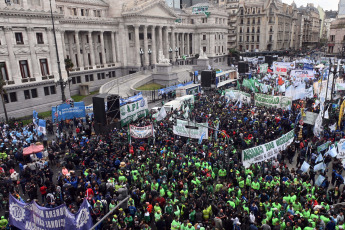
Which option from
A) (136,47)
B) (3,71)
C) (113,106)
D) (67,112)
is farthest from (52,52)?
(113,106)

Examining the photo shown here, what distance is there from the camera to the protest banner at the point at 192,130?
1831 centimetres

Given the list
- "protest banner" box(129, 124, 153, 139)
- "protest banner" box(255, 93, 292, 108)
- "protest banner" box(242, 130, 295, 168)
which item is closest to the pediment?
"protest banner" box(255, 93, 292, 108)

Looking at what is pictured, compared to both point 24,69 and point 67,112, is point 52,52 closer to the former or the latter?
point 24,69

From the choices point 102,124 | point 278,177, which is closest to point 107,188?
point 278,177

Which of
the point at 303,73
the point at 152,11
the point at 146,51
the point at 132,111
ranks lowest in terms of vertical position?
the point at 132,111

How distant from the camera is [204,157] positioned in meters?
17.1

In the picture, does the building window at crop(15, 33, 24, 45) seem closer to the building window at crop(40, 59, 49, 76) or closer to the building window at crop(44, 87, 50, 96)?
the building window at crop(40, 59, 49, 76)

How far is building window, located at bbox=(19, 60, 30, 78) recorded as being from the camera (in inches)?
1425

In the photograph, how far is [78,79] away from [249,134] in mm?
37812

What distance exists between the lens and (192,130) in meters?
18.7

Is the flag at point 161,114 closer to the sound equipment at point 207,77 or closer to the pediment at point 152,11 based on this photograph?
the sound equipment at point 207,77

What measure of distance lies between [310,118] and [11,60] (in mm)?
34228

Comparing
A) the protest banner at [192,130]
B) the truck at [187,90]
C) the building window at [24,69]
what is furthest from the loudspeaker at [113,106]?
the building window at [24,69]

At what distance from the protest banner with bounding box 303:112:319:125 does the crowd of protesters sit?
55 centimetres
